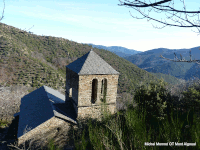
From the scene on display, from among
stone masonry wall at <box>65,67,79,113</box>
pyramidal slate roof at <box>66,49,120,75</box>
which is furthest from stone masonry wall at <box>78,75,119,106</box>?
stone masonry wall at <box>65,67,79,113</box>

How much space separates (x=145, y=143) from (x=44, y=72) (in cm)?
3772

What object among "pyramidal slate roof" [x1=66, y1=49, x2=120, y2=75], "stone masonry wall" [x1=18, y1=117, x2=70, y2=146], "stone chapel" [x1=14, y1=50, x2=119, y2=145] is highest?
"pyramidal slate roof" [x1=66, y1=49, x2=120, y2=75]

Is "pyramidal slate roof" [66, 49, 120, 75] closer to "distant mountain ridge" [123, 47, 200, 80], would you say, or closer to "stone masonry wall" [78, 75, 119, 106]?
"stone masonry wall" [78, 75, 119, 106]

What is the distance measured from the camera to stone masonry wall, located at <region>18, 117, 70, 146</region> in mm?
9492

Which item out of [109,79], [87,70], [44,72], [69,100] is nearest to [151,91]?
[109,79]

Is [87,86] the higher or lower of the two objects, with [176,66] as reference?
lower

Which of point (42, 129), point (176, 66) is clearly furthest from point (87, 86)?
point (176, 66)

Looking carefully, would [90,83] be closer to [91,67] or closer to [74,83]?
[91,67]

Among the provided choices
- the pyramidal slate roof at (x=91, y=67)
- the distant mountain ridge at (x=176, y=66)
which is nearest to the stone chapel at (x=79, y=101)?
the pyramidal slate roof at (x=91, y=67)

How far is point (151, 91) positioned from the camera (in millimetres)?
12938

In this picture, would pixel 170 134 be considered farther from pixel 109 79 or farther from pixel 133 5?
→ pixel 109 79

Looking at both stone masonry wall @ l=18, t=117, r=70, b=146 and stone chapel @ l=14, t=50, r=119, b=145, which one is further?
stone chapel @ l=14, t=50, r=119, b=145

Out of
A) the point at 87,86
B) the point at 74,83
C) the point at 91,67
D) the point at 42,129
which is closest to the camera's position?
the point at 42,129

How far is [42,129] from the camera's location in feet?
32.0
